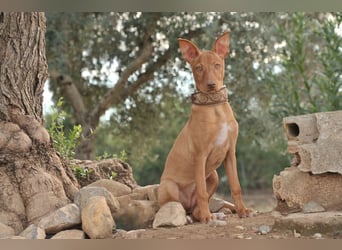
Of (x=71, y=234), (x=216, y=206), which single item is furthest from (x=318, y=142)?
(x=71, y=234)

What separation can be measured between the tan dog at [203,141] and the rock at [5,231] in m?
0.89

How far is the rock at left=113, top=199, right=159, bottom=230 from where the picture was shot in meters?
3.17

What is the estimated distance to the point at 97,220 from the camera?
2725 mm

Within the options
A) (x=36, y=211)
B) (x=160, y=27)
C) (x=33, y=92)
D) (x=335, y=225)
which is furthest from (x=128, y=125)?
(x=335, y=225)

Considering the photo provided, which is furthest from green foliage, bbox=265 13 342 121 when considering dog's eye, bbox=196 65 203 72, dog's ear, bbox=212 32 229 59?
dog's eye, bbox=196 65 203 72

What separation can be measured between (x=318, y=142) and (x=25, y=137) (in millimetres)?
1737

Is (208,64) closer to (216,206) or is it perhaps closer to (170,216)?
(170,216)

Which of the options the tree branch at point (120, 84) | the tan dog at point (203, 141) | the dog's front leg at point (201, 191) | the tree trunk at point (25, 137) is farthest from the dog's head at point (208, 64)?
the tree branch at point (120, 84)

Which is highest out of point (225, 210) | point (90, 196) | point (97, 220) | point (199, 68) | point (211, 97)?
point (199, 68)

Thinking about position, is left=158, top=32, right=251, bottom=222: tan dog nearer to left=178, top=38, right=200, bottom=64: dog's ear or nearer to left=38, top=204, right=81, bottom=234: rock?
left=178, top=38, right=200, bottom=64: dog's ear

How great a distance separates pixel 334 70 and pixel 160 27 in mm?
3207

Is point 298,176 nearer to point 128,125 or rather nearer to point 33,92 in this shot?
point 33,92

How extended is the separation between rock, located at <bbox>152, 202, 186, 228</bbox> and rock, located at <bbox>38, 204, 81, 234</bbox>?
0.45 m

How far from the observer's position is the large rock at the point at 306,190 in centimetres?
296
